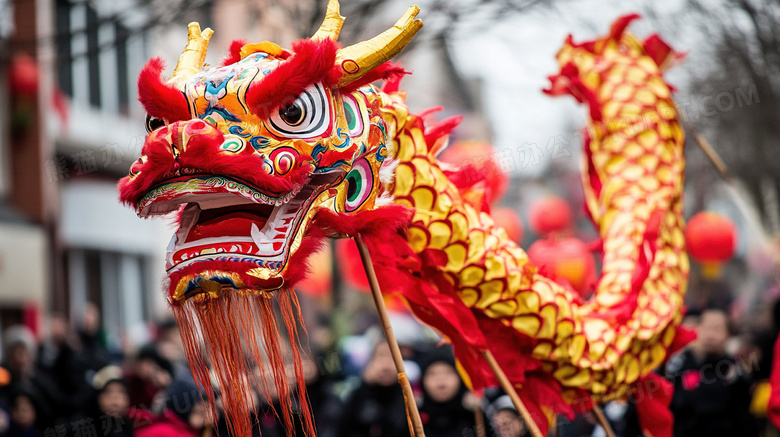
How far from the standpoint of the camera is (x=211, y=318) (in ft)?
6.81

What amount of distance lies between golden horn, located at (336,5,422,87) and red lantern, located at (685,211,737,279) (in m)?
6.62

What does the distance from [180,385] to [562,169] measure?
1926 cm

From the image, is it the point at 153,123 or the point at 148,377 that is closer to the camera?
the point at 153,123

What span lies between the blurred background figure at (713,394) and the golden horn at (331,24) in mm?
3317

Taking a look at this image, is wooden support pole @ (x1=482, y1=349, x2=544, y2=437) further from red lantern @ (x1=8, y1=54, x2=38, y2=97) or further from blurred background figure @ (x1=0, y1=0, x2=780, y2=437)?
red lantern @ (x1=8, y1=54, x2=38, y2=97)

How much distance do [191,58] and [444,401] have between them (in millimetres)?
2669

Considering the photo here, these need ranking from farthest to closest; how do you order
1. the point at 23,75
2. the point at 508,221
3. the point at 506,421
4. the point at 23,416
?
the point at 23,75 < the point at 508,221 < the point at 23,416 < the point at 506,421

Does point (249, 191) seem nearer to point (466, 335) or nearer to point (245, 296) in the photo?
point (245, 296)

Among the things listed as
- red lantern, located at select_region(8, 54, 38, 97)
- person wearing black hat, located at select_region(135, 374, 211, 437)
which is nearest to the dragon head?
person wearing black hat, located at select_region(135, 374, 211, 437)

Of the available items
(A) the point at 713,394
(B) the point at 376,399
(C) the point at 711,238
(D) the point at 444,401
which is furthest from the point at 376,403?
(C) the point at 711,238

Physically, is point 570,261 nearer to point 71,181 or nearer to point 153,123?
point 153,123

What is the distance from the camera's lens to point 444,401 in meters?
4.49

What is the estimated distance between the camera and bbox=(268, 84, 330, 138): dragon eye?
82.4 inches

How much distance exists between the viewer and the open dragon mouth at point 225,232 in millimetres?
1979
